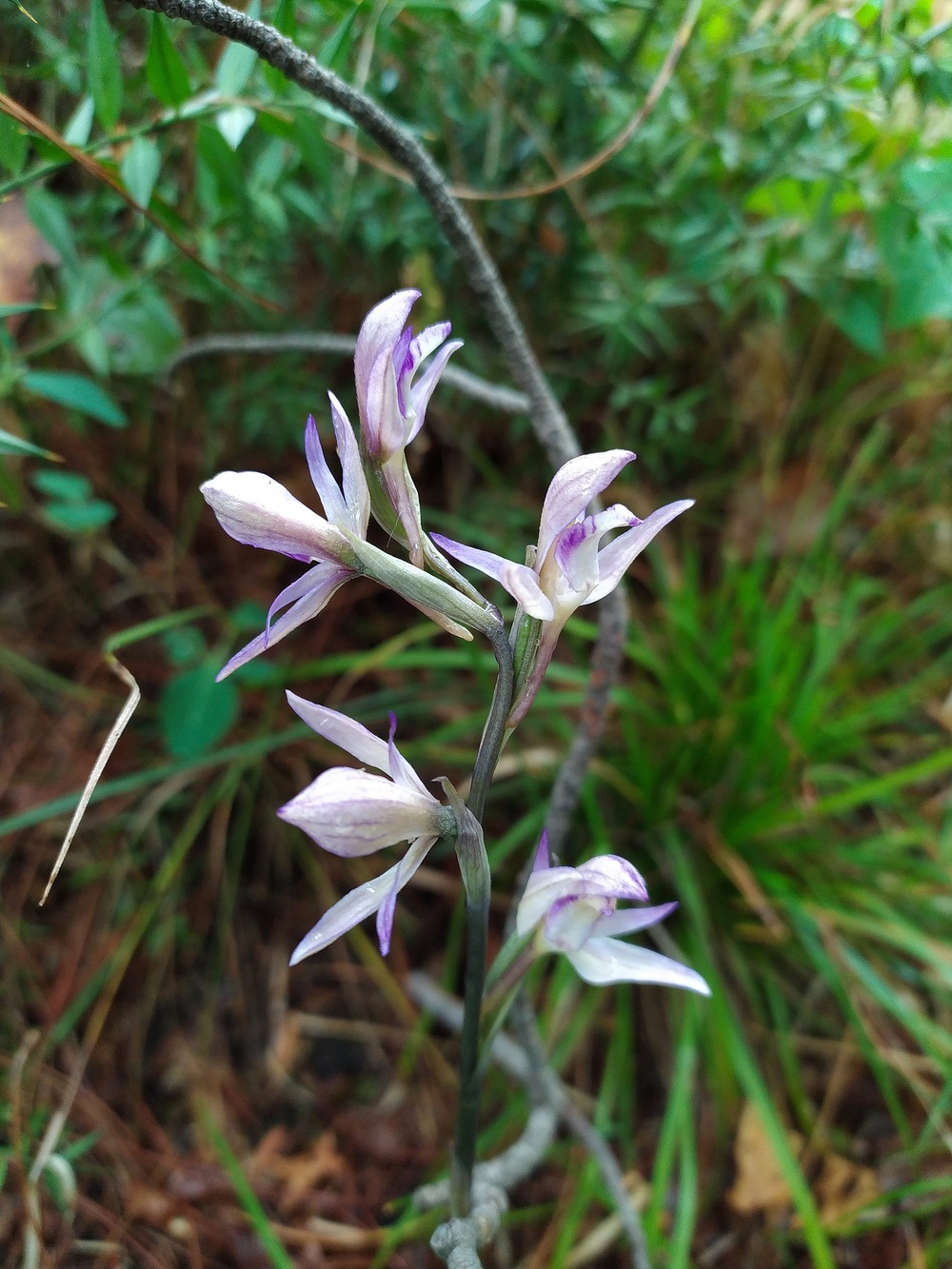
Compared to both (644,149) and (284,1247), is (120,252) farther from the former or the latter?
(284,1247)

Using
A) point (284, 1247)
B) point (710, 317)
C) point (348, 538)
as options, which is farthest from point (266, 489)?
point (710, 317)

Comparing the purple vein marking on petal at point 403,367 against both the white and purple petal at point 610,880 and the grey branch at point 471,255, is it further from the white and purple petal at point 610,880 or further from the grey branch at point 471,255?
the white and purple petal at point 610,880

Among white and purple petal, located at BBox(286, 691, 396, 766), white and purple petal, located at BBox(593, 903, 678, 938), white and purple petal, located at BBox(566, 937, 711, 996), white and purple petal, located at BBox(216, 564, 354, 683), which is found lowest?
white and purple petal, located at BBox(566, 937, 711, 996)

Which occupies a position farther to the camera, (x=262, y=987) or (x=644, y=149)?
(x=262, y=987)

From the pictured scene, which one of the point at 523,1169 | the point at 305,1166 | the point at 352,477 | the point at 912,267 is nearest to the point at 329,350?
the point at 352,477

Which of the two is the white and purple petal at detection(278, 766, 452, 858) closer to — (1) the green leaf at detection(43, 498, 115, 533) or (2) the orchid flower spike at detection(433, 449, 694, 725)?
(2) the orchid flower spike at detection(433, 449, 694, 725)

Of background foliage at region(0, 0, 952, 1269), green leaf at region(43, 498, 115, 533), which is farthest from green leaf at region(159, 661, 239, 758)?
green leaf at region(43, 498, 115, 533)
